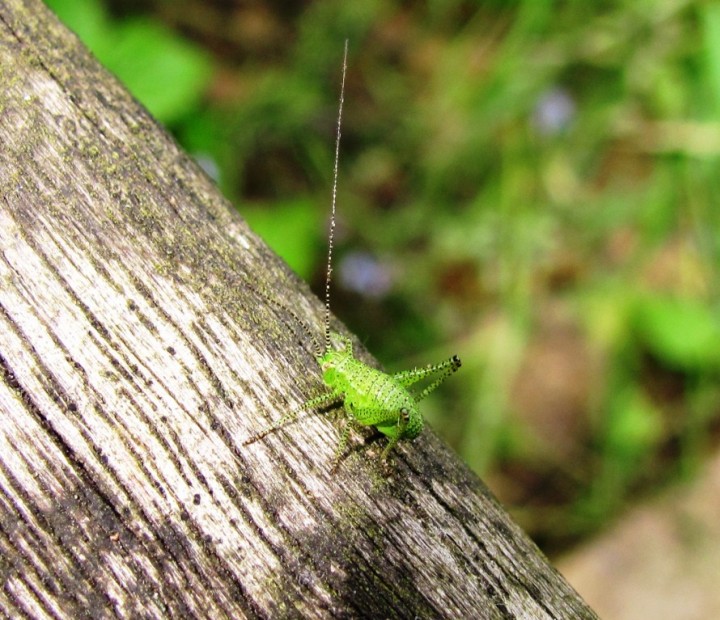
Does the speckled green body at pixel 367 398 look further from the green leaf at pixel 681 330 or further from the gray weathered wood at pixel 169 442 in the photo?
the green leaf at pixel 681 330

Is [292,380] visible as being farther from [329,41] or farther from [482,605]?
[329,41]

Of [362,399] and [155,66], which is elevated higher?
[155,66]

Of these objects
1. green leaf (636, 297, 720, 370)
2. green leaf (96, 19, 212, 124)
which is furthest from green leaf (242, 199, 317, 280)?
green leaf (636, 297, 720, 370)

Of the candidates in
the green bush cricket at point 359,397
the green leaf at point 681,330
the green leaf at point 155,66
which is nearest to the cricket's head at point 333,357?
the green bush cricket at point 359,397

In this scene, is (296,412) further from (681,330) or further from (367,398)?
(681,330)

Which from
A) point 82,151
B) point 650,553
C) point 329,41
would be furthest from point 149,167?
point 650,553

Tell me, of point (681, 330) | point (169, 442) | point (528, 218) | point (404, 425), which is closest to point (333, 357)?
point (404, 425)
